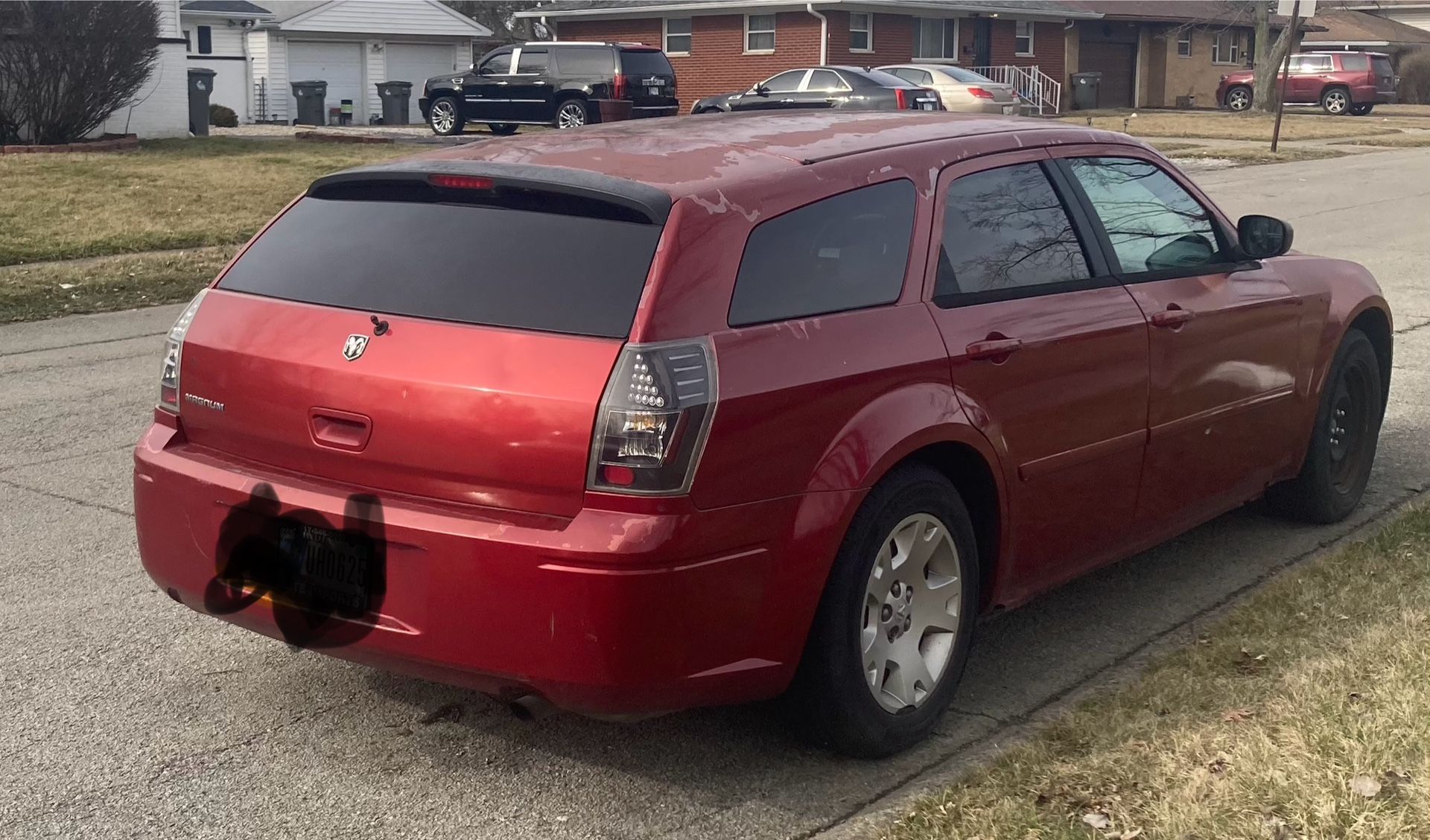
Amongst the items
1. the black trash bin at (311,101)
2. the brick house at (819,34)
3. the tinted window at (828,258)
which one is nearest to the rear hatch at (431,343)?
the tinted window at (828,258)

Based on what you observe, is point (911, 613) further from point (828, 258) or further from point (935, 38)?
point (935, 38)

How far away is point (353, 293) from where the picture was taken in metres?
4.00

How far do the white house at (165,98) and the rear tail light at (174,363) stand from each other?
24.9 meters

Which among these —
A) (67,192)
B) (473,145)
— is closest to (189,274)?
(67,192)

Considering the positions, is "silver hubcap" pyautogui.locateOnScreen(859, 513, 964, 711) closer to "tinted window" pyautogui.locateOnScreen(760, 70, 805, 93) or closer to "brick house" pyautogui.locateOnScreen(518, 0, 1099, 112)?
"tinted window" pyautogui.locateOnScreen(760, 70, 805, 93)

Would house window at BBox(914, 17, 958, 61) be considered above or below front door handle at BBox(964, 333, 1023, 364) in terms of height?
above

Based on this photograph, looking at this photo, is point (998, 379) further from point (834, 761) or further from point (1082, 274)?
point (834, 761)

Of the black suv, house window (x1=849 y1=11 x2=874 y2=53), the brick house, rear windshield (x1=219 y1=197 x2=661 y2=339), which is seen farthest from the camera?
house window (x1=849 y1=11 x2=874 y2=53)

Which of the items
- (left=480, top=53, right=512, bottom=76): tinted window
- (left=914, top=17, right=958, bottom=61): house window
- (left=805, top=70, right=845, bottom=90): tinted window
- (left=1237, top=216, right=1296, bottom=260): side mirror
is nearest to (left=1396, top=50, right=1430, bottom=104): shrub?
(left=914, top=17, right=958, bottom=61): house window

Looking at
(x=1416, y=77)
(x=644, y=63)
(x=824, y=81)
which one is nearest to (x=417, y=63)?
(x=644, y=63)

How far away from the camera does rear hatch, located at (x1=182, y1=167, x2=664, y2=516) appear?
11.7 ft

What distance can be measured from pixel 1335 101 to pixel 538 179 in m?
51.0

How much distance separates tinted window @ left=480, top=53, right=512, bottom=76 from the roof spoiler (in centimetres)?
3029

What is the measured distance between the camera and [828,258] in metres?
4.05
